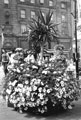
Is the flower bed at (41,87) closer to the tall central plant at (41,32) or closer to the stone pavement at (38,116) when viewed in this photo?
the stone pavement at (38,116)

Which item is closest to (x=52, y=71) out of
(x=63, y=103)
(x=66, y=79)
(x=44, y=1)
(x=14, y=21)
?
(x=66, y=79)

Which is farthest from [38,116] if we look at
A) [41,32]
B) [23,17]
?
[23,17]

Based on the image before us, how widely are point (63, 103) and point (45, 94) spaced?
1.70 feet

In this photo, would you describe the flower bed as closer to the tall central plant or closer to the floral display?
the floral display

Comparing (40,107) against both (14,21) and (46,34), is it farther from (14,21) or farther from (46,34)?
(14,21)

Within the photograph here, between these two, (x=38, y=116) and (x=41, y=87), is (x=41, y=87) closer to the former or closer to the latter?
(x=41, y=87)

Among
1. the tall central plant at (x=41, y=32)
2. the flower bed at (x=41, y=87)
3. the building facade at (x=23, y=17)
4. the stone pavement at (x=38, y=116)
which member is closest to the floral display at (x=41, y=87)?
the flower bed at (x=41, y=87)

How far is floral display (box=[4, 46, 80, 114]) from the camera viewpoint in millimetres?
5176

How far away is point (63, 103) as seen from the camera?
529 centimetres

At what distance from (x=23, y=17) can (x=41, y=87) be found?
39848mm

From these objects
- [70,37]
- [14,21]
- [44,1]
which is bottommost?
[70,37]

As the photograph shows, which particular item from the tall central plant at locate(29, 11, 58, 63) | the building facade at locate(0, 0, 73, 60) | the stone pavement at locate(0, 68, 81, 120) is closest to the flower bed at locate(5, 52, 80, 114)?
the stone pavement at locate(0, 68, 81, 120)

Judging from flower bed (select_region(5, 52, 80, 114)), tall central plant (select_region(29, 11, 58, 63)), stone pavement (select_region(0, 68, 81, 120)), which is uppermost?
tall central plant (select_region(29, 11, 58, 63))

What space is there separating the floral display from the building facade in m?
32.6
